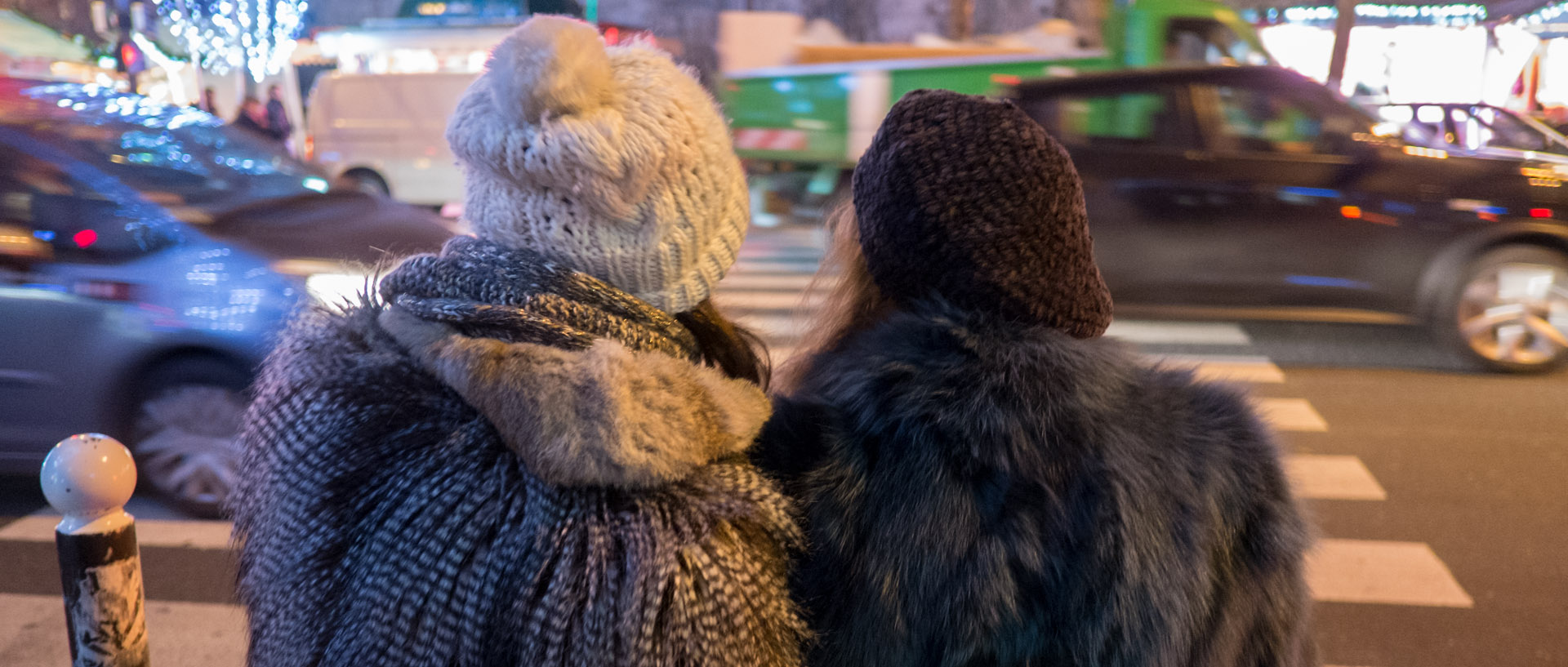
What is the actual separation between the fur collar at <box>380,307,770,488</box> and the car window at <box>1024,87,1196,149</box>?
683 cm

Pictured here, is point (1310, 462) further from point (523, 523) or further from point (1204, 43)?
point (1204, 43)

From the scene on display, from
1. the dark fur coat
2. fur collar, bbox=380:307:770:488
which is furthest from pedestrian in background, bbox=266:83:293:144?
the dark fur coat

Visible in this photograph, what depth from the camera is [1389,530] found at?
15.1 ft

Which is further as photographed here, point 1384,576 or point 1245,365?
point 1245,365

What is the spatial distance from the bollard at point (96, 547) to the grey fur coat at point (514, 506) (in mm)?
947

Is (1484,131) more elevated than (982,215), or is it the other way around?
(982,215)

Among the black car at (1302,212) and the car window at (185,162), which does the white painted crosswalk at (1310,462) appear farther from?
the car window at (185,162)

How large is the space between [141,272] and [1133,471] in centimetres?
423

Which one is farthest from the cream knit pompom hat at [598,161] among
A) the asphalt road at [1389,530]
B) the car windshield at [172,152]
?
the car windshield at [172,152]

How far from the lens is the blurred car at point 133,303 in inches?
168

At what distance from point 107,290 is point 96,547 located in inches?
104

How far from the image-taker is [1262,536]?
4.27 ft

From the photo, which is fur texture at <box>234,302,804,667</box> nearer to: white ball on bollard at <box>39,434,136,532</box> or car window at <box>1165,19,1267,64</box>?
white ball on bollard at <box>39,434,136,532</box>

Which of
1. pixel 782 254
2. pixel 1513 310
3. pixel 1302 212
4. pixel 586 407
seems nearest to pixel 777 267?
→ pixel 782 254
